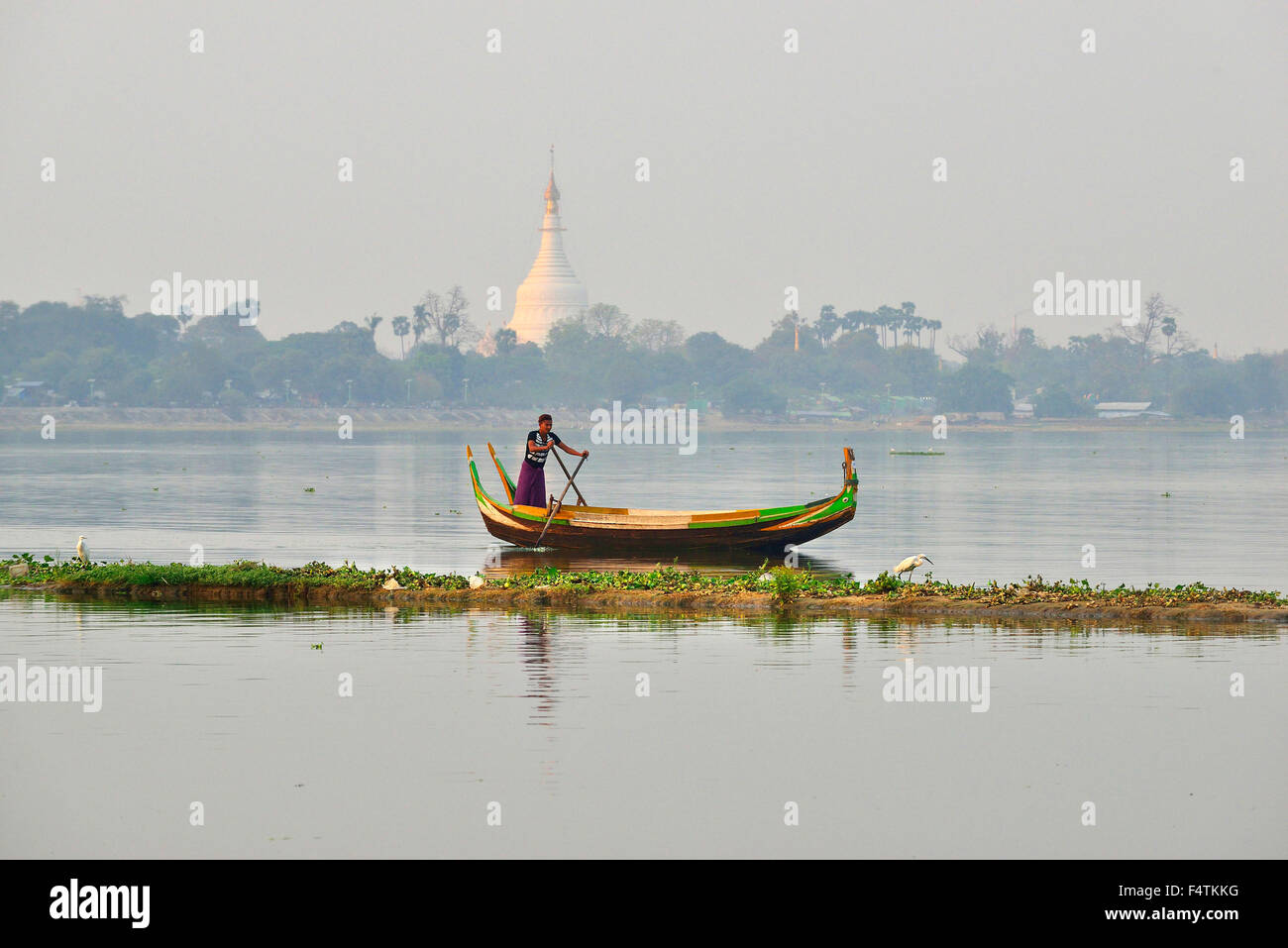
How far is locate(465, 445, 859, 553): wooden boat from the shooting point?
88.1 ft

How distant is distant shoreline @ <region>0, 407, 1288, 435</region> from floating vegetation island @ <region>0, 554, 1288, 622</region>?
147739 millimetres

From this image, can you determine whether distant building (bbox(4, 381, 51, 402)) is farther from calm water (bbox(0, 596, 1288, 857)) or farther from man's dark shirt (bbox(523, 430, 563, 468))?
calm water (bbox(0, 596, 1288, 857))

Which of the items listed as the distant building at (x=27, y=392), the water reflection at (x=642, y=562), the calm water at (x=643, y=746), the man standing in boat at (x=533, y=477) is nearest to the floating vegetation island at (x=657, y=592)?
the calm water at (x=643, y=746)

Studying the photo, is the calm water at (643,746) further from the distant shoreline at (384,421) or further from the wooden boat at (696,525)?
the distant shoreline at (384,421)

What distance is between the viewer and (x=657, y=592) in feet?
68.1

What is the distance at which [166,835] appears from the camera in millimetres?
10805

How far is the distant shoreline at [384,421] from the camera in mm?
173875

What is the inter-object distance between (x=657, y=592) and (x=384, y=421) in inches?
6590

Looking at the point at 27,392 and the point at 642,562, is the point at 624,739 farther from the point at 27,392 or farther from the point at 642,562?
the point at 27,392

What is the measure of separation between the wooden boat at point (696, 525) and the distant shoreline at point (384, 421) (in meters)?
144

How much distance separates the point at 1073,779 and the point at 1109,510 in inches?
1286

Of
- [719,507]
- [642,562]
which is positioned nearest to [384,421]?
[719,507]

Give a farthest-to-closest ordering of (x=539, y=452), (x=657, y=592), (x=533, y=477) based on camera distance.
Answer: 1. (x=533, y=477)
2. (x=539, y=452)
3. (x=657, y=592)

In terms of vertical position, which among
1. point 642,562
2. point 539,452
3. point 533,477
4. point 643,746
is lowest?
point 643,746
